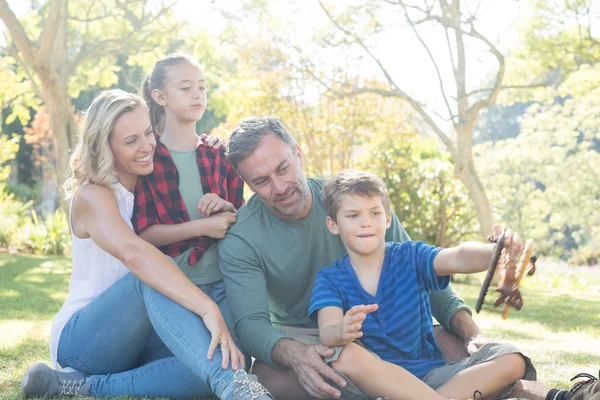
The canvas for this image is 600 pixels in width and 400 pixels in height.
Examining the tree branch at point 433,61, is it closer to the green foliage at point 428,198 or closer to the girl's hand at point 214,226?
the green foliage at point 428,198

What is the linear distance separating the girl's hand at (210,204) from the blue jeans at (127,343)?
1.50ft

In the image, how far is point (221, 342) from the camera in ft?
8.39

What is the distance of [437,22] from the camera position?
9.95 meters

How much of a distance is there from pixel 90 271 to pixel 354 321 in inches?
52.8

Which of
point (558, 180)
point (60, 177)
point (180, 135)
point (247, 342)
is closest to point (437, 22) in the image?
point (60, 177)

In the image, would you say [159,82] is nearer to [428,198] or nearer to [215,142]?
[215,142]

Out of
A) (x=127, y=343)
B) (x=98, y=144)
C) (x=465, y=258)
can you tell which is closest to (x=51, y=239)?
(x=98, y=144)

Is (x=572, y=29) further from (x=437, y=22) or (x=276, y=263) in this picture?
(x=276, y=263)

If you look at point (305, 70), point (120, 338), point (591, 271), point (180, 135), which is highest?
point (305, 70)

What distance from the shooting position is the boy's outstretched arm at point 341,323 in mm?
2346

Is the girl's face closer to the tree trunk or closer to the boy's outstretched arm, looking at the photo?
the boy's outstretched arm

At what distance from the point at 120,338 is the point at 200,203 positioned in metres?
0.69

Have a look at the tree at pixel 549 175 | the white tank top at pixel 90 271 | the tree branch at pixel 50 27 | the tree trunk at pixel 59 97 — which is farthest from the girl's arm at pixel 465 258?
the tree at pixel 549 175

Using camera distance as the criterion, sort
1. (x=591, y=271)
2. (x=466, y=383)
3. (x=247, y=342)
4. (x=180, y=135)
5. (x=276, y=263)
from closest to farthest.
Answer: (x=466, y=383)
(x=247, y=342)
(x=276, y=263)
(x=180, y=135)
(x=591, y=271)
